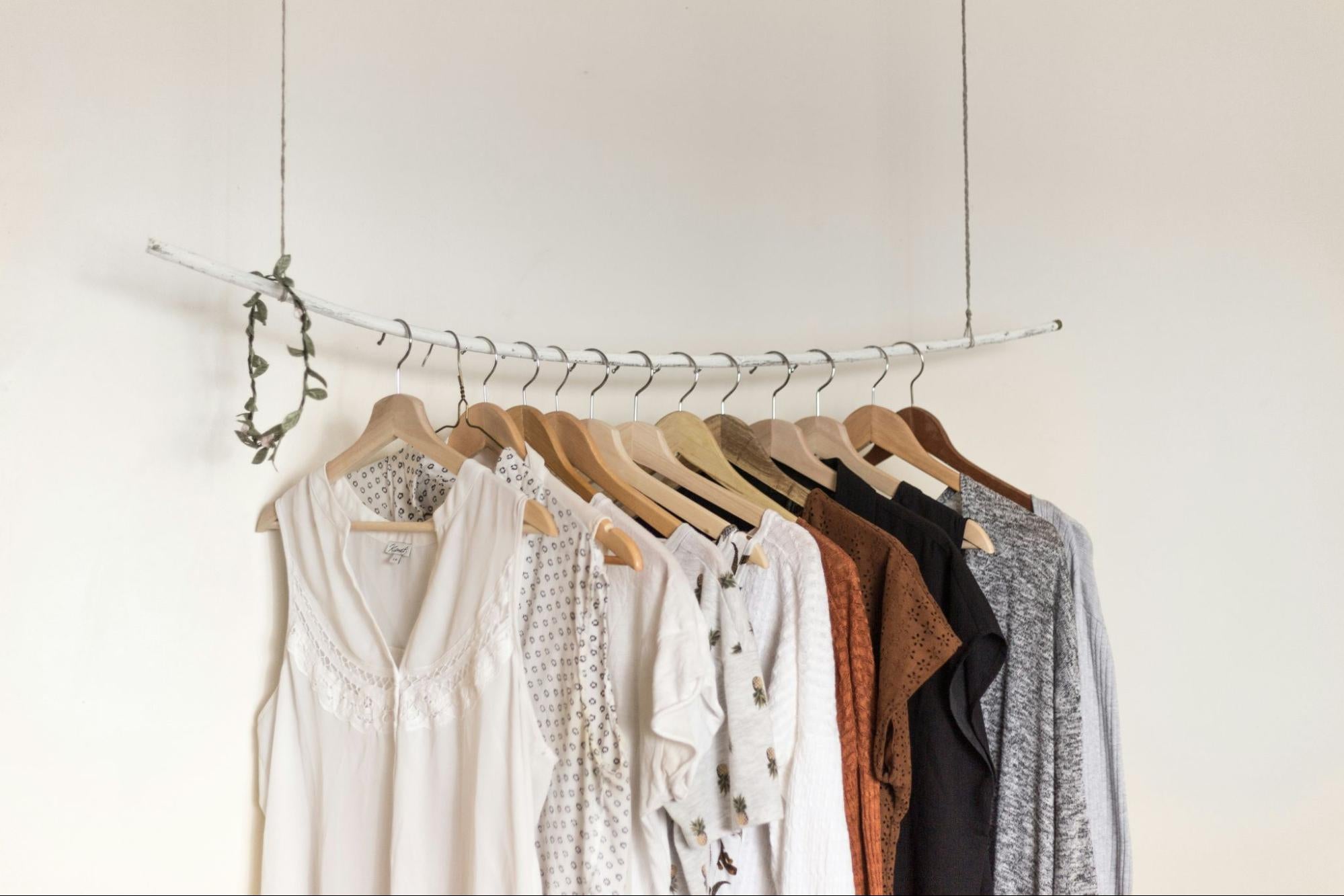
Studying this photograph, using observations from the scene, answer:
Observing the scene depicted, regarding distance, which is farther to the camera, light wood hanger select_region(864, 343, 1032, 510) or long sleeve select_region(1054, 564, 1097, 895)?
light wood hanger select_region(864, 343, 1032, 510)

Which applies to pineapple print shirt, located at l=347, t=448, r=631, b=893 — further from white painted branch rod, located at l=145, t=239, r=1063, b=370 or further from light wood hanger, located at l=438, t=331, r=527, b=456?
white painted branch rod, located at l=145, t=239, r=1063, b=370

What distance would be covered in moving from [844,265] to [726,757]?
1063mm

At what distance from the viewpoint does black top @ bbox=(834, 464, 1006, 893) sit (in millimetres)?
1405

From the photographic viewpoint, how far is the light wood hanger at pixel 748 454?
1607 mm

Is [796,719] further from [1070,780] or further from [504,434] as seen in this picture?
[504,434]

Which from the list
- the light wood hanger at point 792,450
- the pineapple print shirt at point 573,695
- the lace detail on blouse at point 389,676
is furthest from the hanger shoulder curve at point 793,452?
the lace detail on blouse at point 389,676

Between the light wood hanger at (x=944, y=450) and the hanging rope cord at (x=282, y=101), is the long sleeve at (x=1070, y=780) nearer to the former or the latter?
the light wood hanger at (x=944, y=450)

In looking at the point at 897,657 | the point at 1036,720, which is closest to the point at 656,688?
the point at 897,657

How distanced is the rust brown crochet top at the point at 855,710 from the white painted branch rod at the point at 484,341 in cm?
36

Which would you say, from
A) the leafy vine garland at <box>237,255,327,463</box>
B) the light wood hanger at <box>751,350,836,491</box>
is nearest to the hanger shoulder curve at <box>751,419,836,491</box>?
the light wood hanger at <box>751,350,836,491</box>

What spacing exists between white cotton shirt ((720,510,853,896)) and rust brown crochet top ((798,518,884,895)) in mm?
26

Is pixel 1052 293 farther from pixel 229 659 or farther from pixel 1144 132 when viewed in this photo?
pixel 229 659

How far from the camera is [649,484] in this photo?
1473 millimetres

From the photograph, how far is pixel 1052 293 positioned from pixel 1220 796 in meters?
0.91
